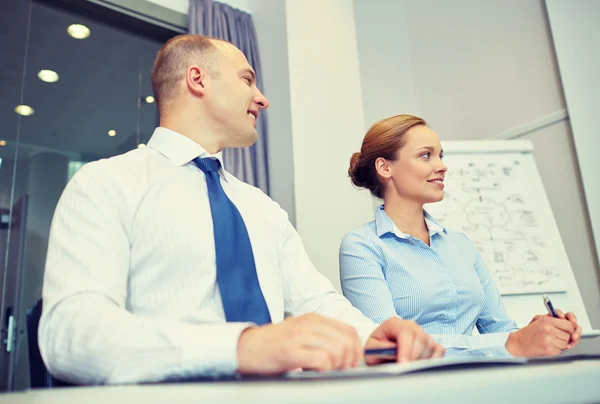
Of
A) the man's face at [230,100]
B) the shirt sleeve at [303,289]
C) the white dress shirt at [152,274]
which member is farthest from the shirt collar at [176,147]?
the shirt sleeve at [303,289]

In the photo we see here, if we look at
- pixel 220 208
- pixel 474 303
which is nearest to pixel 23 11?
pixel 220 208

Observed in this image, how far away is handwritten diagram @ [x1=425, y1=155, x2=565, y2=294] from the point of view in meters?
2.11

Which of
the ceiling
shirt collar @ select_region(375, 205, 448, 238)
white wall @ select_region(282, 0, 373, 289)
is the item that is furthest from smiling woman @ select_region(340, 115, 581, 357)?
the ceiling

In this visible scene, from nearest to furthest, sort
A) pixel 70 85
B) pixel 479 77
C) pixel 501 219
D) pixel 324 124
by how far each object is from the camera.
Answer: pixel 501 219 < pixel 70 85 < pixel 324 124 < pixel 479 77

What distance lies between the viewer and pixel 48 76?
2422 millimetres

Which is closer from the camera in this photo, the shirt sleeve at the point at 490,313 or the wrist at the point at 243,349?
Result: the wrist at the point at 243,349

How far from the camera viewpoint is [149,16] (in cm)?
275

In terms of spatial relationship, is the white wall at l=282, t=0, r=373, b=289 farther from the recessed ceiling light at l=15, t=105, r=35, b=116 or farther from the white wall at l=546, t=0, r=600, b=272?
the recessed ceiling light at l=15, t=105, r=35, b=116

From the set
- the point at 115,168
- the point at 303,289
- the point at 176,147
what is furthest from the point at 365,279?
the point at 115,168

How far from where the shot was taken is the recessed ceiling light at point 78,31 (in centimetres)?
254

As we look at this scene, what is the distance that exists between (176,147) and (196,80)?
0.23 metres

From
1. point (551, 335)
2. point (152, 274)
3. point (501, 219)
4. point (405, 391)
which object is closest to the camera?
point (405, 391)

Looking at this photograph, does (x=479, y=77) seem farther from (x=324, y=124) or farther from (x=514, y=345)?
(x=514, y=345)

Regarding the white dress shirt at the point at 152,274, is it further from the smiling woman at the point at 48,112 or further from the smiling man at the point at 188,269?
the smiling woman at the point at 48,112
